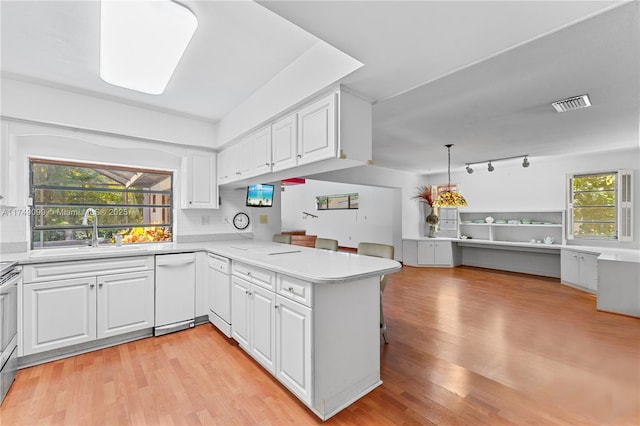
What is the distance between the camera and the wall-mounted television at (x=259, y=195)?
13.5 feet

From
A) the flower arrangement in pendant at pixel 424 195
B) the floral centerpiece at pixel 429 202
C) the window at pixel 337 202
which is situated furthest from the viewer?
the window at pixel 337 202

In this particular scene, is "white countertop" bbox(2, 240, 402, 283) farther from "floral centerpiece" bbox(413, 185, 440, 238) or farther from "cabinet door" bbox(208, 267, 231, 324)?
"floral centerpiece" bbox(413, 185, 440, 238)

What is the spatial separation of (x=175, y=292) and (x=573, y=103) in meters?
4.64

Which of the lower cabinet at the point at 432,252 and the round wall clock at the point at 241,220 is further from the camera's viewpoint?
the lower cabinet at the point at 432,252

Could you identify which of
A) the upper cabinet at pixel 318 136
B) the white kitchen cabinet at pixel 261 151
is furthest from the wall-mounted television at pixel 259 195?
the upper cabinet at pixel 318 136

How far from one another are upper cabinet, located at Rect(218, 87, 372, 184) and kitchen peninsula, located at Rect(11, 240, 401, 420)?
88 cm

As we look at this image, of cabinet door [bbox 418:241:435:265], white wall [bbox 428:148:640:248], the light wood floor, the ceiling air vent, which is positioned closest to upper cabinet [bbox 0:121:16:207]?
the light wood floor

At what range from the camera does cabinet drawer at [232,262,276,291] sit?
2.13 metres

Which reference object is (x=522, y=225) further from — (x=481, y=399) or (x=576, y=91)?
(x=481, y=399)

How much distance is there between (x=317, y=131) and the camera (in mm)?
2256

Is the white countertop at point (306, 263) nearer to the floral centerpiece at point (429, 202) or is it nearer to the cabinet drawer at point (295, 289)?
the cabinet drawer at point (295, 289)

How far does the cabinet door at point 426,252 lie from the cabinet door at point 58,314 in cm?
646

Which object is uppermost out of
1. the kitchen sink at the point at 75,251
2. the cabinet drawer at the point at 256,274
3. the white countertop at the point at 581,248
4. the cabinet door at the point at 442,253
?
the kitchen sink at the point at 75,251

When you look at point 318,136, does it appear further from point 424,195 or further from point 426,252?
point 424,195
